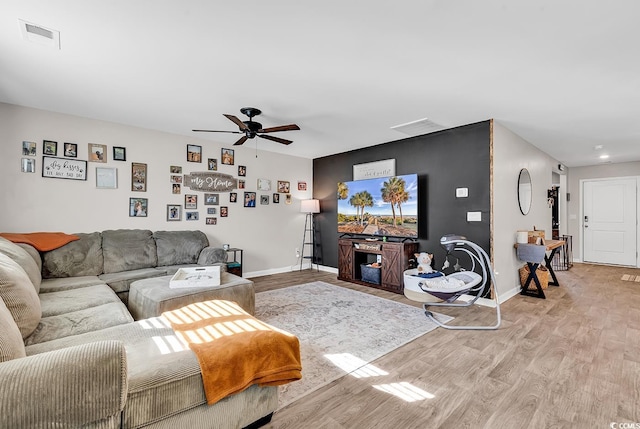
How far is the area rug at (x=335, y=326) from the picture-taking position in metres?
2.26

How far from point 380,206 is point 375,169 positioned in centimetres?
77

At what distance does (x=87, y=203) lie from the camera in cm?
387

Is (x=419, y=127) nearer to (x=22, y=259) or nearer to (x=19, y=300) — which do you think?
(x=19, y=300)

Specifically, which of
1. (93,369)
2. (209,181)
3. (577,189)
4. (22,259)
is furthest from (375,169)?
(577,189)

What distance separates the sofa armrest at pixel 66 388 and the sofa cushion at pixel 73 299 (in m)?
1.43

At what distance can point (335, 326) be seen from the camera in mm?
3102

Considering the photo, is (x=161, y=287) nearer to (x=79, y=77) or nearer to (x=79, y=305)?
(x=79, y=305)

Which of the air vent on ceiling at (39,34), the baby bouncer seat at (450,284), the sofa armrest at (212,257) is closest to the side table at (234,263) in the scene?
the sofa armrest at (212,257)

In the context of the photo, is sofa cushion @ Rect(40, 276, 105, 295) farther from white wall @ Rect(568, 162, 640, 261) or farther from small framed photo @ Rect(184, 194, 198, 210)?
white wall @ Rect(568, 162, 640, 261)

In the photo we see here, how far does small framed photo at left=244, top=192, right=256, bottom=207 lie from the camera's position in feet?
17.7

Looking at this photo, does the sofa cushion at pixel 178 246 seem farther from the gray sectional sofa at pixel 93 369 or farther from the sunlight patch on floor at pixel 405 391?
the sunlight patch on floor at pixel 405 391

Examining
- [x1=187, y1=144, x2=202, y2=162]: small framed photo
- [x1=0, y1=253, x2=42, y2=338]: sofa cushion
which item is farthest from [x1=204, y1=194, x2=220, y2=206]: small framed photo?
[x1=0, y1=253, x2=42, y2=338]: sofa cushion

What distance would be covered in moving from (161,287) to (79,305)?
647mm

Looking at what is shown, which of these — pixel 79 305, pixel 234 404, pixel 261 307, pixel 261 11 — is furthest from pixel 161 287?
pixel 261 11
